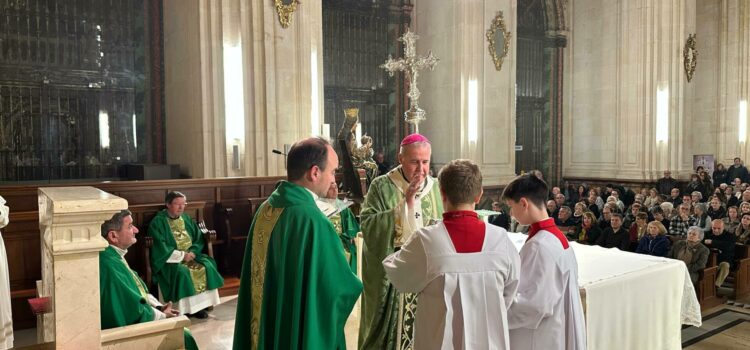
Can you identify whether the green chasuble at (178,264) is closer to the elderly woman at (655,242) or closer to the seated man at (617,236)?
the elderly woman at (655,242)

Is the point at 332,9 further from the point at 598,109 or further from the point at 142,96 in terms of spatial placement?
the point at 598,109

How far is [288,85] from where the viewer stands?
9.48 meters

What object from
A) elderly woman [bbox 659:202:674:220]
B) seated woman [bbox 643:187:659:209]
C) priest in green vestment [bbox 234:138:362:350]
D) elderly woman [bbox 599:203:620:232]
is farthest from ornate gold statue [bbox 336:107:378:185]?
seated woman [bbox 643:187:659:209]

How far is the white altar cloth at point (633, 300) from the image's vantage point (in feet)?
13.3

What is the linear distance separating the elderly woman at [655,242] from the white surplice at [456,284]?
17.7 feet

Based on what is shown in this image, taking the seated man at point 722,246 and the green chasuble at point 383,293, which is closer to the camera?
the green chasuble at point 383,293

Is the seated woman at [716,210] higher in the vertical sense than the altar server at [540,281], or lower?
lower

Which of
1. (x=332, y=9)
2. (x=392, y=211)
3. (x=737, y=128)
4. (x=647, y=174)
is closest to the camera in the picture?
(x=392, y=211)

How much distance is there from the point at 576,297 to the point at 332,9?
11.0m

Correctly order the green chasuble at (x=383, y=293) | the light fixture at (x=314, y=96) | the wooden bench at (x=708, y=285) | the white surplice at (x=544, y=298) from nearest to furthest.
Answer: the white surplice at (x=544, y=298), the green chasuble at (x=383, y=293), the wooden bench at (x=708, y=285), the light fixture at (x=314, y=96)

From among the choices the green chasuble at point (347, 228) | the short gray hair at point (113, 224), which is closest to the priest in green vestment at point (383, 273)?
the short gray hair at point (113, 224)

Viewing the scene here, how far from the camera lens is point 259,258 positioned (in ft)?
9.10

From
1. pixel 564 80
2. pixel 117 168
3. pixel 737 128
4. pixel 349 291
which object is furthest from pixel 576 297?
pixel 737 128

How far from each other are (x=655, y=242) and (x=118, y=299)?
Answer: 20.9 ft
